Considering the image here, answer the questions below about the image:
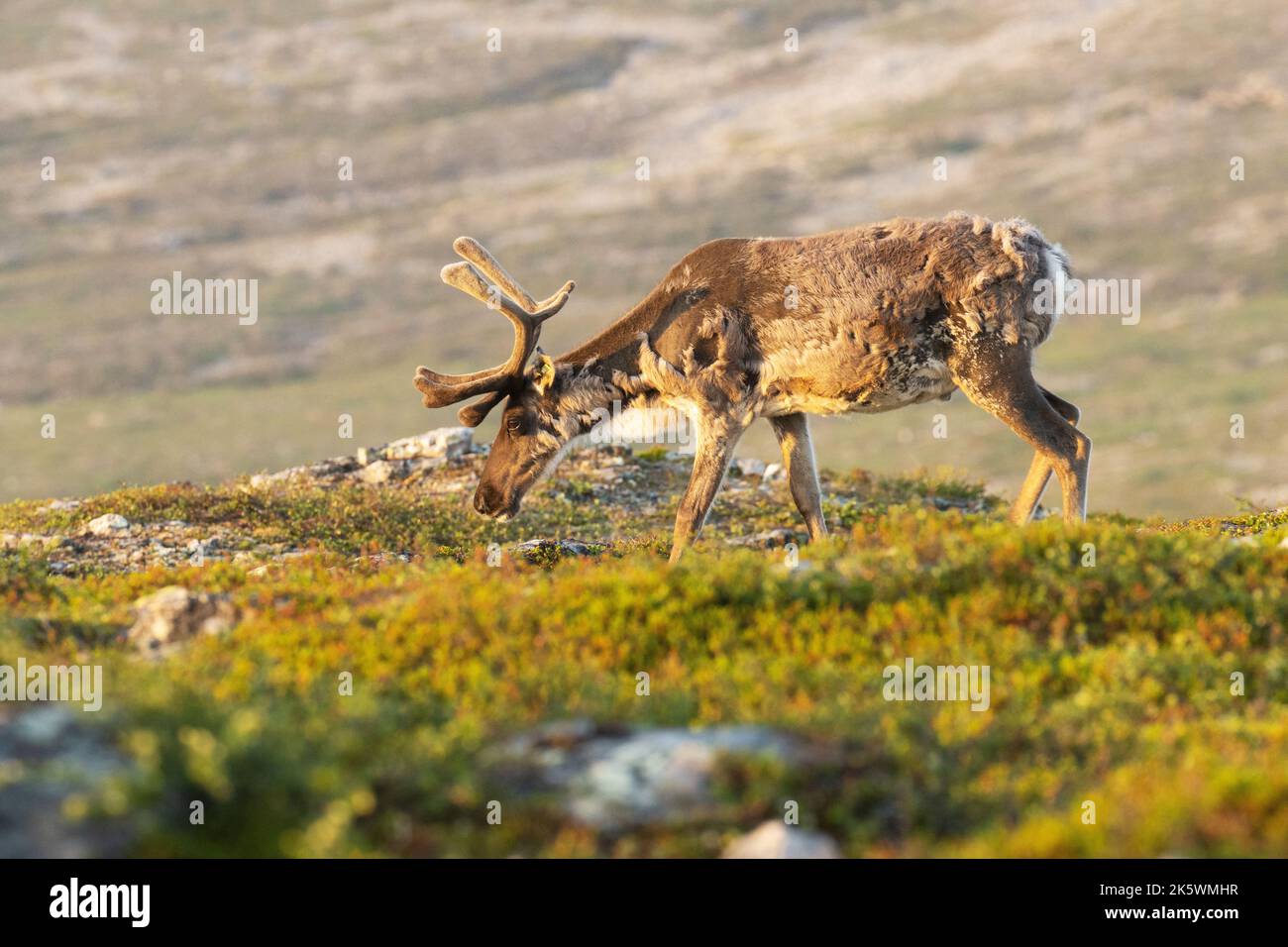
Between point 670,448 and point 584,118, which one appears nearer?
point 670,448

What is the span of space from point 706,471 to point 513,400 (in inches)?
105

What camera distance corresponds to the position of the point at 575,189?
14888 cm

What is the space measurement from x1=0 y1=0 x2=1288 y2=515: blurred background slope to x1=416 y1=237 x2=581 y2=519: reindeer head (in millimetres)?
42712

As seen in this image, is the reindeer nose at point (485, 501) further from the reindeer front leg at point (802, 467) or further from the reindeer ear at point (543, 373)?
the reindeer front leg at point (802, 467)

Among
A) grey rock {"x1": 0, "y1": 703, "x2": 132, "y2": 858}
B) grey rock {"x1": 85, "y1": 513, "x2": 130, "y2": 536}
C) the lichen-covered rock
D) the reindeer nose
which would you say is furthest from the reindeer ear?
grey rock {"x1": 0, "y1": 703, "x2": 132, "y2": 858}

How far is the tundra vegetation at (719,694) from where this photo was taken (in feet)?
23.4

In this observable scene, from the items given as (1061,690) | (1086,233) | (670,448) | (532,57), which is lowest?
(1061,690)

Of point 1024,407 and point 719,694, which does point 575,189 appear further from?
point 719,694

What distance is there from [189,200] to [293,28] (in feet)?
171

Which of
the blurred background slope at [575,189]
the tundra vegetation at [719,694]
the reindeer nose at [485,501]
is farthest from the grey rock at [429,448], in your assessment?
the blurred background slope at [575,189]

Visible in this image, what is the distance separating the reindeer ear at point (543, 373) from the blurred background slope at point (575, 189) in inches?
1688
